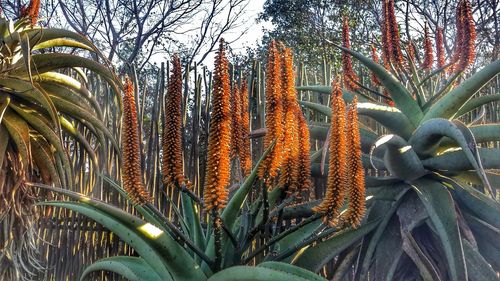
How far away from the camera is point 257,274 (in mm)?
1646

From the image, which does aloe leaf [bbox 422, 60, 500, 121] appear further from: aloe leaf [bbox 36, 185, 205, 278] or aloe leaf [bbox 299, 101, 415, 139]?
aloe leaf [bbox 36, 185, 205, 278]

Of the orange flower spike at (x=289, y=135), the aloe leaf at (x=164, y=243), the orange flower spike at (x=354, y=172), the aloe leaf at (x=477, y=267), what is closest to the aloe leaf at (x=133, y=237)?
the aloe leaf at (x=164, y=243)

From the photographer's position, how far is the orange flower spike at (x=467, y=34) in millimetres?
2318

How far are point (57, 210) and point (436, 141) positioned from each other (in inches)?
75.3

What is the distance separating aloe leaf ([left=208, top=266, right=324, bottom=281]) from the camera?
162 cm

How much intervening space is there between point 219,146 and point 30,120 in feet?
4.09

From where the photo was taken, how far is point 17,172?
8.20 ft

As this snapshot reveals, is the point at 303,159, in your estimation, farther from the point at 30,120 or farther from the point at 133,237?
the point at 30,120

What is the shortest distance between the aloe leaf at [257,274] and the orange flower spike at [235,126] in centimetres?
38

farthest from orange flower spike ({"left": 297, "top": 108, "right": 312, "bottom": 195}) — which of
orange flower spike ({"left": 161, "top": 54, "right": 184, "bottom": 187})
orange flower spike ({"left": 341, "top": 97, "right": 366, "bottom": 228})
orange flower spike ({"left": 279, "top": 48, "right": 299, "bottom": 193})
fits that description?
orange flower spike ({"left": 161, "top": 54, "right": 184, "bottom": 187})

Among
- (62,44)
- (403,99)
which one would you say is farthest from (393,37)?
(62,44)

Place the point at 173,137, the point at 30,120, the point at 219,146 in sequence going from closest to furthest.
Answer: the point at 219,146 < the point at 173,137 < the point at 30,120

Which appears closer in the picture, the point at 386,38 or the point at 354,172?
the point at 354,172

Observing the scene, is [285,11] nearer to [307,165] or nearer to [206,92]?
[206,92]
